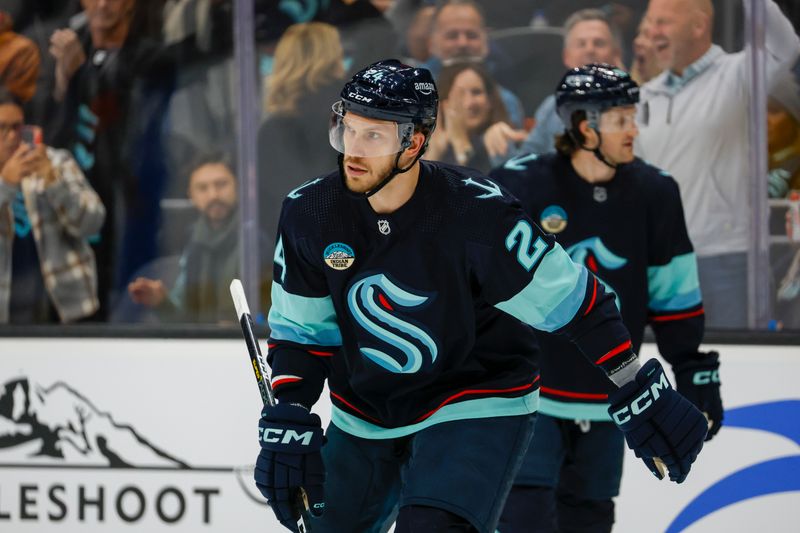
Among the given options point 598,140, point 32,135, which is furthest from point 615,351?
point 32,135

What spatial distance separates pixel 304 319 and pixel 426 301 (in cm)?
25

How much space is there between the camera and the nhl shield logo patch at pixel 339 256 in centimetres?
240

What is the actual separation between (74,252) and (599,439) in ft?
6.46

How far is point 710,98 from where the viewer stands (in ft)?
13.1

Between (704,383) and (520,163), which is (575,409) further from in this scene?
(520,163)

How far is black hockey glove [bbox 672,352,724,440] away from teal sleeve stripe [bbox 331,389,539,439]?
766mm

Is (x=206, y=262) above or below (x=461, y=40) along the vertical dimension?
below

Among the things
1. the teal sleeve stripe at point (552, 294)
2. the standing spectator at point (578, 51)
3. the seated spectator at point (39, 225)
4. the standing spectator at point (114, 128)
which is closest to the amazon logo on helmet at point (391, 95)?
the teal sleeve stripe at point (552, 294)

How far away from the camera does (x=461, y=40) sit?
4.12m

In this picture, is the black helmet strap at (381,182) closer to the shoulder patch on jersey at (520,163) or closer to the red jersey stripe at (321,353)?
the red jersey stripe at (321,353)

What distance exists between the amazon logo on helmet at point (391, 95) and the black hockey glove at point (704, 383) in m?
1.09

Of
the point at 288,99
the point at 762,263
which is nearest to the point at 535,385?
the point at 762,263

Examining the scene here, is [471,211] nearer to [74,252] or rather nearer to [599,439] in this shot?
[599,439]

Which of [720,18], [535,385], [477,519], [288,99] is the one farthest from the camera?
[288,99]
